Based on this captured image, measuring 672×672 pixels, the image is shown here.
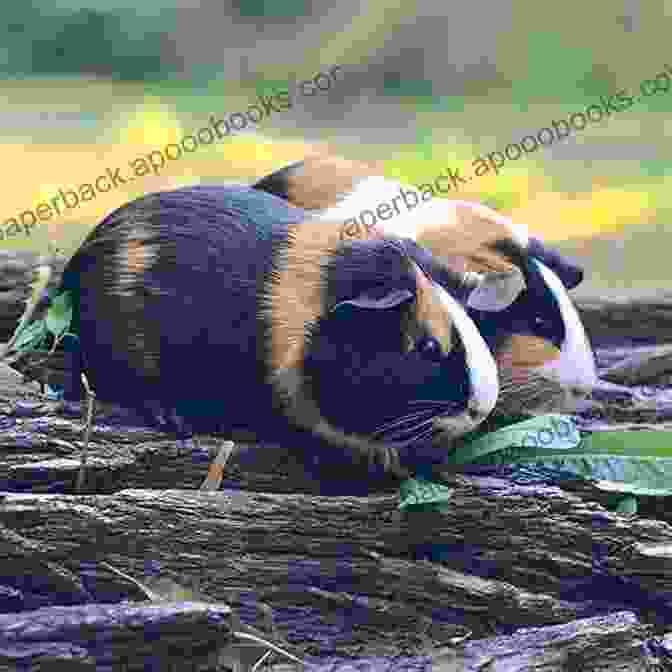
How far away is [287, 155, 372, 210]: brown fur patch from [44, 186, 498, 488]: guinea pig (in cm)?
20

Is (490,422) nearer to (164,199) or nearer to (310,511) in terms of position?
(310,511)

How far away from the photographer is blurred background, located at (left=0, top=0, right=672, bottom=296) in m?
1.95

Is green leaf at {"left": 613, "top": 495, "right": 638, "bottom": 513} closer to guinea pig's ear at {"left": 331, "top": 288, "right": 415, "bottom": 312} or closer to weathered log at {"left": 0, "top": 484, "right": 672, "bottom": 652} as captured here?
weathered log at {"left": 0, "top": 484, "right": 672, "bottom": 652}

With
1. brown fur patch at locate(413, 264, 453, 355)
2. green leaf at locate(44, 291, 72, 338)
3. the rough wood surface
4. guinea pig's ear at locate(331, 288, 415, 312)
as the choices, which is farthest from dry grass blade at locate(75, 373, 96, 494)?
brown fur patch at locate(413, 264, 453, 355)

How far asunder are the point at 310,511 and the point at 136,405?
33cm

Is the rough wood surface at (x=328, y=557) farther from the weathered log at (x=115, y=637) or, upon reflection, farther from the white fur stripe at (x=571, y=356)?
the white fur stripe at (x=571, y=356)

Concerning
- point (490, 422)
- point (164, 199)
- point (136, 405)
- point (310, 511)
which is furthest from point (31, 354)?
point (490, 422)

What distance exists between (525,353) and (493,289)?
12 centimetres

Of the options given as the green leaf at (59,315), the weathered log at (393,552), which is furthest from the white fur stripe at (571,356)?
the green leaf at (59,315)

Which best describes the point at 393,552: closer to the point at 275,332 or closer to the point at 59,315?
the point at 275,332

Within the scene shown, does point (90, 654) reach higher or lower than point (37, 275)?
lower

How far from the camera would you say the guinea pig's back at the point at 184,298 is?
141 centimetres

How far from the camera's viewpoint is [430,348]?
134 cm

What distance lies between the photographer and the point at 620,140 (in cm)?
224
